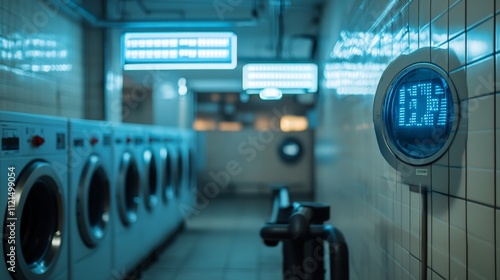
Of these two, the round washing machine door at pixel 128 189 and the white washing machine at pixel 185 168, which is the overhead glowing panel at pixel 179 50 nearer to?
the round washing machine door at pixel 128 189

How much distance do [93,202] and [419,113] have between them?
2.53 m

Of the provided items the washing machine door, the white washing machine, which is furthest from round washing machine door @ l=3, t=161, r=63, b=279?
the white washing machine

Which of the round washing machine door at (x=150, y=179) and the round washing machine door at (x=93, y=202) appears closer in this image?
the round washing machine door at (x=93, y=202)

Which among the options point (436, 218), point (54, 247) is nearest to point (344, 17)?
point (436, 218)

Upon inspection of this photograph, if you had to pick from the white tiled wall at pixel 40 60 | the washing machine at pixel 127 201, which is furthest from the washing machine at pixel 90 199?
the white tiled wall at pixel 40 60

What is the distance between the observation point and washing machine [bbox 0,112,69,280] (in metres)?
1.95

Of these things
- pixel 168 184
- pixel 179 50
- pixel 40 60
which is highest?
pixel 179 50

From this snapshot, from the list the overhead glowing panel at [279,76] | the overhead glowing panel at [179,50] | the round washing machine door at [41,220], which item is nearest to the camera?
the round washing machine door at [41,220]

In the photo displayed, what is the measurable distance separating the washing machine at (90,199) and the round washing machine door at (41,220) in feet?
0.56

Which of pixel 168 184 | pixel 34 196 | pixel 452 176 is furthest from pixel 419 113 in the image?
pixel 168 184

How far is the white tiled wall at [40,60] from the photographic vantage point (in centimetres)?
314

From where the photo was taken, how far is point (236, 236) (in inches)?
228

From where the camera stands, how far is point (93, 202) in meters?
3.28

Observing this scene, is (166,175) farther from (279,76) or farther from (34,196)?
(34,196)
